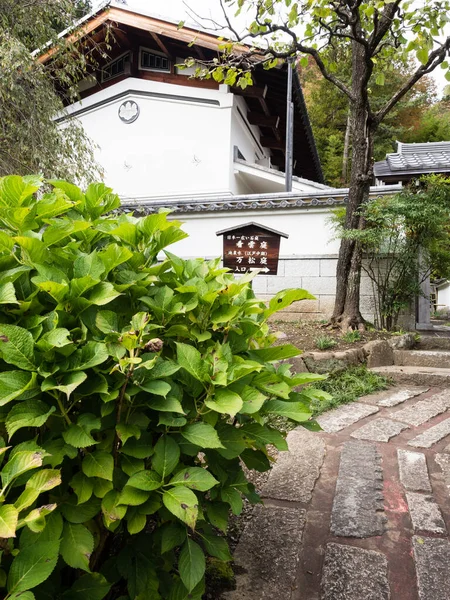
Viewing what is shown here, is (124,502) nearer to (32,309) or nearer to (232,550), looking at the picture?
(32,309)

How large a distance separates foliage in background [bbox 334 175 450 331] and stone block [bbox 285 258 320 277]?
0.91 m

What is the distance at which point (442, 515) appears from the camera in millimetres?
1885

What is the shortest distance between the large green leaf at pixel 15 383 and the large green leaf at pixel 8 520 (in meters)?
0.21

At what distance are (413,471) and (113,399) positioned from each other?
2.05m

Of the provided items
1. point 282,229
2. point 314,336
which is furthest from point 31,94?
point 314,336

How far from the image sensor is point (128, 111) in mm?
10992

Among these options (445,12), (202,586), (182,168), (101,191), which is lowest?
(202,586)

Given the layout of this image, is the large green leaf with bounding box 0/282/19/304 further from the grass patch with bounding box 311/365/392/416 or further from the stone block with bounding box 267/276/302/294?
the stone block with bounding box 267/276/302/294

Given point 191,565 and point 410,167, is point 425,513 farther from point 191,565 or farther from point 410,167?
point 410,167

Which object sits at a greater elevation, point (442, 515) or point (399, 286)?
point (399, 286)

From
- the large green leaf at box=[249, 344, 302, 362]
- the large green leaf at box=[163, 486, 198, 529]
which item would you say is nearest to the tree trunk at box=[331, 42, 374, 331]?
the large green leaf at box=[249, 344, 302, 362]

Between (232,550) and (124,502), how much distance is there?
916 mm

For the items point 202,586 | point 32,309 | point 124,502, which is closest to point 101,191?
point 32,309

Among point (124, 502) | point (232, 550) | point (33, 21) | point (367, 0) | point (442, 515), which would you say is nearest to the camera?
point (124, 502)
